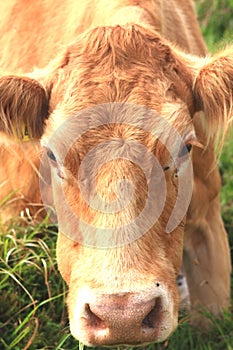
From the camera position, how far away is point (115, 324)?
376 centimetres

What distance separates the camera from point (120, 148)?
3977 millimetres

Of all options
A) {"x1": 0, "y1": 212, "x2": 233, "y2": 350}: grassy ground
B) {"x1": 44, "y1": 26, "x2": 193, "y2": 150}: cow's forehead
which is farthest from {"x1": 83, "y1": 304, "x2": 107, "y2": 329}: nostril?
{"x1": 0, "y1": 212, "x2": 233, "y2": 350}: grassy ground

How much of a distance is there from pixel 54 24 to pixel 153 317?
7.31 feet

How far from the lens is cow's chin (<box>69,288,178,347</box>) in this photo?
3.74 metres

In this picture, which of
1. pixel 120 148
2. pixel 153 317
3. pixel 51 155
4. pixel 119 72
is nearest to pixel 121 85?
pixel 119 72

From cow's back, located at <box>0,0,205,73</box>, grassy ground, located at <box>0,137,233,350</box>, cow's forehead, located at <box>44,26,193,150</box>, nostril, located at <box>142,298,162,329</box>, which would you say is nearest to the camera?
nostril, located at <box>142,298,162,329</box>

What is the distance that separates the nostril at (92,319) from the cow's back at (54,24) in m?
1.83

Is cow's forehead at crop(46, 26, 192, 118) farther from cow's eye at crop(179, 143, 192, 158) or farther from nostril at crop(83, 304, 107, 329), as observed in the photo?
nostril at crop(83, 304, 107, 329)

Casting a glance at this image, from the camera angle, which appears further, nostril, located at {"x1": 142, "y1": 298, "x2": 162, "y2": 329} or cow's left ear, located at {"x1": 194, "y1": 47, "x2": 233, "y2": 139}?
cow's left ear, located at {"x1": 194, "y1": 47, "x2": 233, "y2": 139}

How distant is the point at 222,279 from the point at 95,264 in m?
1.99

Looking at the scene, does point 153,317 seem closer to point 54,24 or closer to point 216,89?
point 216,89

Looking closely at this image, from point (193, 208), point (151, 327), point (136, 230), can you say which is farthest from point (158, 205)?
point (193, 208)

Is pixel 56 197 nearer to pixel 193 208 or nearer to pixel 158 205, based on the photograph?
pixel 158 205

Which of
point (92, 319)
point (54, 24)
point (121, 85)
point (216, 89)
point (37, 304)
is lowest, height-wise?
point (37, 304)
